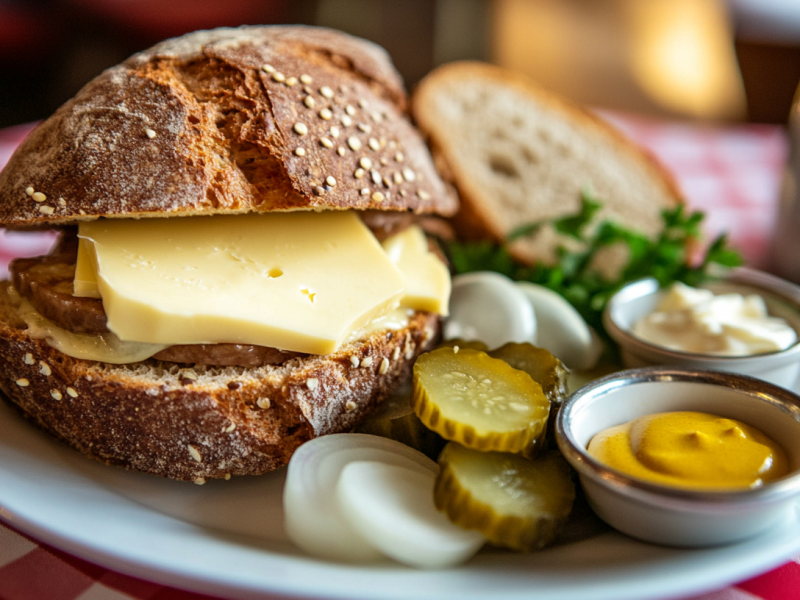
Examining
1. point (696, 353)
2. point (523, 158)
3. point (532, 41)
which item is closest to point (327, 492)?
point (696, 353)

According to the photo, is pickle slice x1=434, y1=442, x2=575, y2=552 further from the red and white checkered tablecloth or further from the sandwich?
the sandwich

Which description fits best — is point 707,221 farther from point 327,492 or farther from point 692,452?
point 327,492

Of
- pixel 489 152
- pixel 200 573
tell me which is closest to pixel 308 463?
pixel 200 573

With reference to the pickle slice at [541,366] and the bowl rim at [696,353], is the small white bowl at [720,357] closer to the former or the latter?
the bowl rim at [696,353]

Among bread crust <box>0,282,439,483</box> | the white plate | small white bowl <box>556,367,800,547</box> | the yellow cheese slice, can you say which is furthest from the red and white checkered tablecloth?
the yellow cheese slice

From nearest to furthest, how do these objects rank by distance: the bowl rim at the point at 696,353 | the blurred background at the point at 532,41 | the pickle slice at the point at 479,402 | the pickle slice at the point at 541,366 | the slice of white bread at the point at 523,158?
the pickle slice at the point at 479,402 → the pickle slice at the point at 541,366 → the bowl rim at the point at 696,353 → the slice of white bread at the point at 523,158 → the blurred background at the point at 532,41

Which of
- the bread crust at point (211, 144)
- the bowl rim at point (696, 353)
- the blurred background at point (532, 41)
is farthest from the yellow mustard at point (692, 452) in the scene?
the blurred background at point (532, 41)
